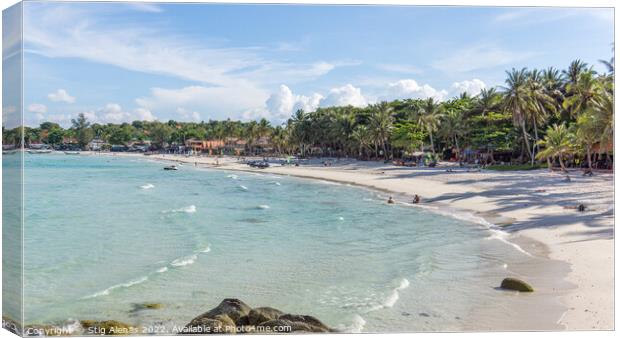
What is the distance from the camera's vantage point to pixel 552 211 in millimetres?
28375

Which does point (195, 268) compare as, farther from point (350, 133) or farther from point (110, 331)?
point (350, 133)

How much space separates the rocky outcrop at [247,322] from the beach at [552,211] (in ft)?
19.4

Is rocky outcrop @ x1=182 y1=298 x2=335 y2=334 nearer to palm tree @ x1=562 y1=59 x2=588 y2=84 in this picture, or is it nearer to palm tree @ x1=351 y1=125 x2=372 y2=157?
palm tree @ x1=562 y1=59 x2=588 y2=84

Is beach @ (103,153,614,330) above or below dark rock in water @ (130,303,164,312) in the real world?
above

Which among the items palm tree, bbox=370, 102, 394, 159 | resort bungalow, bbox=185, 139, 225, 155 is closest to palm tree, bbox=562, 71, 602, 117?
palm tree, bbox=370, 102, 394, 159

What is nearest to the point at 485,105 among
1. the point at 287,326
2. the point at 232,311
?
the point at 232,311

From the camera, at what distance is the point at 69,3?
1053 centimetres

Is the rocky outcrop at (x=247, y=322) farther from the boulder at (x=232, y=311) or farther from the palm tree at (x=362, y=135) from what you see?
the palm tree at (x=362, y=135)

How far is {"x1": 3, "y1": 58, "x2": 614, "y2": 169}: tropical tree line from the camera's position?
92.1 feet

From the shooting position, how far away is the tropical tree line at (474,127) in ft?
92.1

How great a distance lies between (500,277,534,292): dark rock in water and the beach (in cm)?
73

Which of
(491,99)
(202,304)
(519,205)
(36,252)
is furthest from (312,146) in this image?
(202,304)

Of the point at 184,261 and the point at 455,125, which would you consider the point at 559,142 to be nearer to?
the point at 455,125

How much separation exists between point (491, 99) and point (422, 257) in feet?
157
